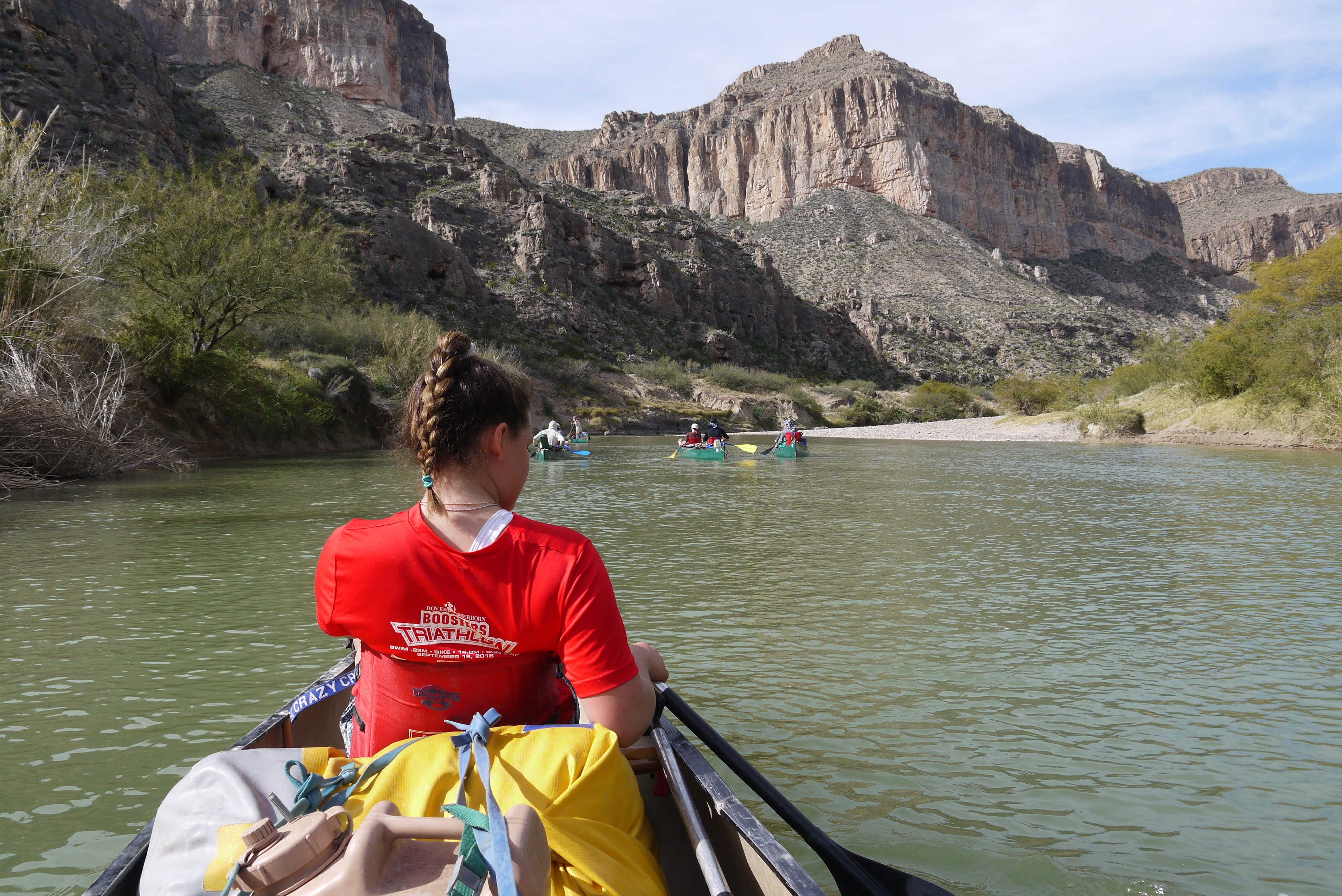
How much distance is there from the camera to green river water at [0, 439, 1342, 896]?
3553mm

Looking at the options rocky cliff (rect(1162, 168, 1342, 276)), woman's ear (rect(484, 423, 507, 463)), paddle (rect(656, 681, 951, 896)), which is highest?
rocky cliff (rect(1162, 168, 1342, 276))

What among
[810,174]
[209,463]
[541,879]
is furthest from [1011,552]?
[810,174]

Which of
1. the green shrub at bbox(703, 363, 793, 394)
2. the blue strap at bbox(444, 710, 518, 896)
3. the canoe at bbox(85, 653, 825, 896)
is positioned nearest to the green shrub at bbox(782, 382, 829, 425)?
the green shrub at bbox(703, 363, 793, 394)

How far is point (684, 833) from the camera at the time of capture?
Result: 2738mm

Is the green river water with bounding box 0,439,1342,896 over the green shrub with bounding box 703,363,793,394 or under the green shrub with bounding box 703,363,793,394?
under

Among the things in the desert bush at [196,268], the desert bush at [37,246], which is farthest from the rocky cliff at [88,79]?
the desert bush at [37,246]

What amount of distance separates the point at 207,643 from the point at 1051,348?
9253cm

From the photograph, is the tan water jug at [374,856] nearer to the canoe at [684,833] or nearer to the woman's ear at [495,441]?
the canoe at [684,833]

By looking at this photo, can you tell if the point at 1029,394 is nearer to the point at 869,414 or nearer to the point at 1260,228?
the point at 869,414

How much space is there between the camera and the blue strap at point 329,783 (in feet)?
6.31

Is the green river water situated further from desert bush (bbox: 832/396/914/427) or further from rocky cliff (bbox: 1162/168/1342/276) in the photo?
rocky cliff (bbox: 1162/168/1342/276)

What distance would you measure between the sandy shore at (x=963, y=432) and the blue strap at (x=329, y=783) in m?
43.2

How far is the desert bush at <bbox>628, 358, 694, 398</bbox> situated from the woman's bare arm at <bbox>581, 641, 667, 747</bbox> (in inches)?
2392

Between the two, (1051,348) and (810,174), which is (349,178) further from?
(810,174)
